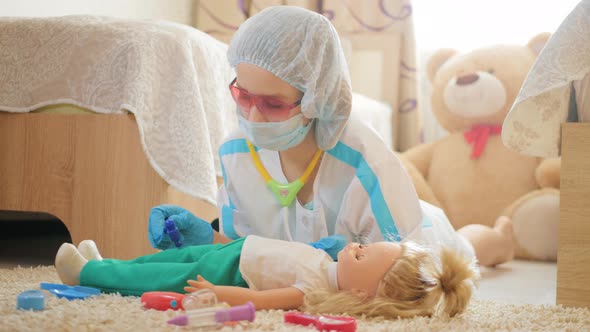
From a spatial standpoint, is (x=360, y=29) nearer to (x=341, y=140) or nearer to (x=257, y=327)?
(x=341, y=140)

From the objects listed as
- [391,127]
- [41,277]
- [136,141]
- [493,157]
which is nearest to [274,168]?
[136,141]

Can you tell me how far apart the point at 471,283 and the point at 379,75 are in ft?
7.32

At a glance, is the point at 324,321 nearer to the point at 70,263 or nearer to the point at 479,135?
the point at 70,263

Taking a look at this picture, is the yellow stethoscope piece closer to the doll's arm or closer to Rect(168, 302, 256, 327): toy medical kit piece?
the doll's arm

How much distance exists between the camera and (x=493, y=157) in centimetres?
262

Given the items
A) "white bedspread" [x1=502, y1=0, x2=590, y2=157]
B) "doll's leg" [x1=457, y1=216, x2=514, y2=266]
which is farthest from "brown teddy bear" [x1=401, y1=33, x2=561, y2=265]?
"white bedspread" [x1=502, y1=0, x2=590, y2=157]

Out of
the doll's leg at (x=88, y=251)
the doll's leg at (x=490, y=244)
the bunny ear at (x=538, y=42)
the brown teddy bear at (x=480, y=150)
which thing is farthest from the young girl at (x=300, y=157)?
the bunny ear at (x=538, y=42)

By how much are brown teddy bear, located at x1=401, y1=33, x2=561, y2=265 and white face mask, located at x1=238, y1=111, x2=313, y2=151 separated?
134 centimetres

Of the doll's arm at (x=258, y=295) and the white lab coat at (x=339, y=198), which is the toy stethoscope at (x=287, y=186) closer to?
the white lab coat at (x=339, y=198)

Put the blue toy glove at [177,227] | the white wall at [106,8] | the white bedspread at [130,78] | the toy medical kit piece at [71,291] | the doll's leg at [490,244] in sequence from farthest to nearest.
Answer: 1. the white wall at [106,8]
2. the doll's leg at [490,244]
3. the white bedspread at [130,78]
4. the blue toy glove at [177,227]
5. the toy medical kit piece at [71,291]

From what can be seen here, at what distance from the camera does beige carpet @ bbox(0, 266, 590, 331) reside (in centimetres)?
92

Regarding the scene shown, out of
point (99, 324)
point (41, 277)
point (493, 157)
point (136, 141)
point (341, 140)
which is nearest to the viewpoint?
point (99, 324)

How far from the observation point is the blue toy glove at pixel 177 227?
4.46ft

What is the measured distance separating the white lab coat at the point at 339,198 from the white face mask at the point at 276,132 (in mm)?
85
